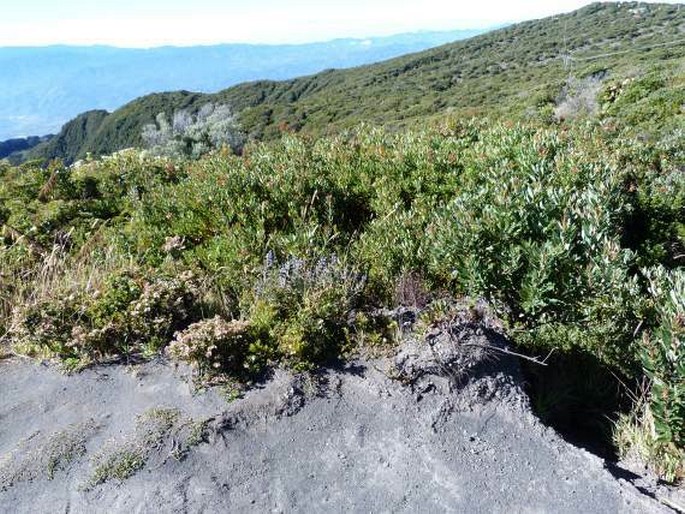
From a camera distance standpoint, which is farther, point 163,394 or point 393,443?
point 163,394

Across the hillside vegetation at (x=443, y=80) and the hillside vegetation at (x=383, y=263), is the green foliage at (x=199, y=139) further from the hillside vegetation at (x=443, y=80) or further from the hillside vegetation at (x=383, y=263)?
the hillside vegetation at (x=443, y=80)

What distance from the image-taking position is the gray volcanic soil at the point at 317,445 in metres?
3.33

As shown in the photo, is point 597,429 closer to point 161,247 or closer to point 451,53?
point 161,247

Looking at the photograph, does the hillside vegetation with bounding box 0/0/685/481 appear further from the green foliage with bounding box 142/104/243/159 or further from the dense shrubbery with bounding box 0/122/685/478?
the green foliage with bounding box 142/104/243/159

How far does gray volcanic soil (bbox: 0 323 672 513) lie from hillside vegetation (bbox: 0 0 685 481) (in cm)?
28

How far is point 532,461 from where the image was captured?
3.48m

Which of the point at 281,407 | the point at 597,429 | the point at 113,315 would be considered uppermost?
the point at 113,315

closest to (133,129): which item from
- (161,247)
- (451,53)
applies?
(451,53)

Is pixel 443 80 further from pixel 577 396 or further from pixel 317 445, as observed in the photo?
pixel 317 445

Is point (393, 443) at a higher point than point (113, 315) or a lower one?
lower

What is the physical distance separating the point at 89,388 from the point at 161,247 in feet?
6.76

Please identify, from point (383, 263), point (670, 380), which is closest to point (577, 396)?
point (670, 380)

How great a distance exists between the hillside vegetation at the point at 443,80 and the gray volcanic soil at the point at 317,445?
41.0 m

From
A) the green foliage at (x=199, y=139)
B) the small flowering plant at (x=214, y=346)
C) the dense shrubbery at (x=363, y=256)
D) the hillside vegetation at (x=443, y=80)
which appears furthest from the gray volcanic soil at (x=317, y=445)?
the hillside vegetation at (x=443, y=80)
